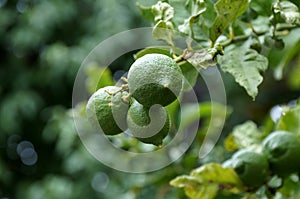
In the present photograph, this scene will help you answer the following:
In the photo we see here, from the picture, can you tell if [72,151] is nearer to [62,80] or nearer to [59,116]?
[59,116]

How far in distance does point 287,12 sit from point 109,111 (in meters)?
0.29

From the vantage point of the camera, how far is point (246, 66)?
32.3 inches

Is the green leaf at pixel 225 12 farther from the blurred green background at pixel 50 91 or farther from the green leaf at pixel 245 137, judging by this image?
the blurred green background at pixel 50 91

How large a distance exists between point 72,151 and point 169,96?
2.46 meters

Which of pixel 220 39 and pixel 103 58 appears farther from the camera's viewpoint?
pixel 103 58

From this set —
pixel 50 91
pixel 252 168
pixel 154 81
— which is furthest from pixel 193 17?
pixel 50 91

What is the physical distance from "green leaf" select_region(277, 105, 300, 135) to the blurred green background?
1.73 meters

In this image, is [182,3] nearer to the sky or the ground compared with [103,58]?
nearer to the sky

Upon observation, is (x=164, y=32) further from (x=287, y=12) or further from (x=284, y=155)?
(x=284, y=155)

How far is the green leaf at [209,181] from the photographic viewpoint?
99 centimetres

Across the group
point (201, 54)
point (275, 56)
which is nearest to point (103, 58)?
point (275, 56)

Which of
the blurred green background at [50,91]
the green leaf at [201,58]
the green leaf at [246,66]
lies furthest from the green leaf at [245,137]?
the blurred green background at [50,91]

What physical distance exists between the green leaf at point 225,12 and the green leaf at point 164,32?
0.07 m

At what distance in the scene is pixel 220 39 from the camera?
0.90m
